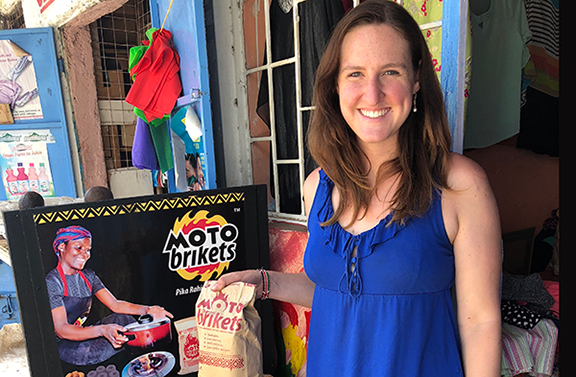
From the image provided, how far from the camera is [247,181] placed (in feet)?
8.95

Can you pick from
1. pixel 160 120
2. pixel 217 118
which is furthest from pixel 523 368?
pixel 160 120

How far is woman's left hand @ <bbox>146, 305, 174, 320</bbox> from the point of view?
2.04 metres

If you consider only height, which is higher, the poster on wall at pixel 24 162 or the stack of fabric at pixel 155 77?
the stack of fabric at pixel 155 77

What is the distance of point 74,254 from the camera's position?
1.84m

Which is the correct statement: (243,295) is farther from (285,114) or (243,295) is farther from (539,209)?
(539,209)

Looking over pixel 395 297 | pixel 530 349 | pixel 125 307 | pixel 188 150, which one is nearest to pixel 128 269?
pixel 125 307

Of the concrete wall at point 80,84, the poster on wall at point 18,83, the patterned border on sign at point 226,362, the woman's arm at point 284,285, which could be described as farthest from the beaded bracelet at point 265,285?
the poster on wall at point 18,83

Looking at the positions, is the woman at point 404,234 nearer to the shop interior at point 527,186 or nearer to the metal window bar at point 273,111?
the shop interior at point 527,186

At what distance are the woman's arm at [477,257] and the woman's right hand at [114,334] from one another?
66.9 inches

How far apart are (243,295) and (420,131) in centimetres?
82

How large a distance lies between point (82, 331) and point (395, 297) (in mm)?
1647

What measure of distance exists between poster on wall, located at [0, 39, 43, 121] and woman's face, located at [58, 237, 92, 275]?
10.3 feet

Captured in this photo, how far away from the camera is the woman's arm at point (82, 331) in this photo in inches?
72.3

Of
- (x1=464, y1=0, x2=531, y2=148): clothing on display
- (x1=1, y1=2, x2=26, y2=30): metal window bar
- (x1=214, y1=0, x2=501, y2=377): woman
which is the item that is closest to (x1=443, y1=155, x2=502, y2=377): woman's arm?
(x1=214, y1=0, x2=501, y2=377): woman
